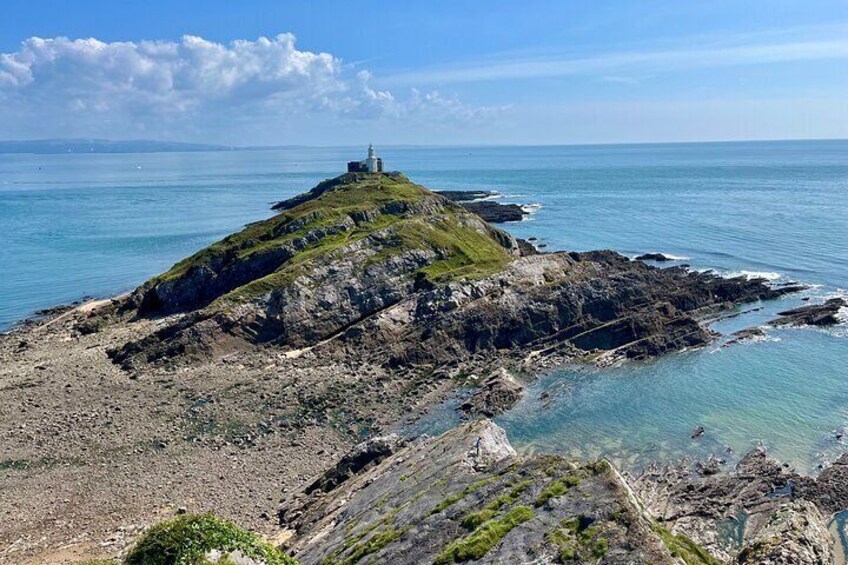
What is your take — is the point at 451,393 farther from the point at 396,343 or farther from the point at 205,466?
the point at 205,466

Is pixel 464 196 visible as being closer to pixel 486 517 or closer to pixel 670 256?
pixel 670 256

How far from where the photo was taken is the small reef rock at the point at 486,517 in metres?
21.4

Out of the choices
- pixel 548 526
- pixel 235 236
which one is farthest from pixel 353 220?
pixel 548 526

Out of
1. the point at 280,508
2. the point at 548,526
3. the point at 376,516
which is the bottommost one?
the point at 280,508

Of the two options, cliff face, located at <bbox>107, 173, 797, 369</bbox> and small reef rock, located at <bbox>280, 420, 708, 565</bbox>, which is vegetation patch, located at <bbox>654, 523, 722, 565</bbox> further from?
cliff face, located at <bbox>107, 173, 797, 369</bbox>

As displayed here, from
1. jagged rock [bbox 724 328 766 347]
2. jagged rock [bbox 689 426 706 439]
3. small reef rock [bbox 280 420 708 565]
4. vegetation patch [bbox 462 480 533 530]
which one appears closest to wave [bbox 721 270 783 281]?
jagged rock [bbox 724 328 766 347]

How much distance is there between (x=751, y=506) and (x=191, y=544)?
91.7 ft

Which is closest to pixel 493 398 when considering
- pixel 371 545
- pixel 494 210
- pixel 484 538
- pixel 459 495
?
pixel 459 495

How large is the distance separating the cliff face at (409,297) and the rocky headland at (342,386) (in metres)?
0.22

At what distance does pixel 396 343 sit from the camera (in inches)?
2391

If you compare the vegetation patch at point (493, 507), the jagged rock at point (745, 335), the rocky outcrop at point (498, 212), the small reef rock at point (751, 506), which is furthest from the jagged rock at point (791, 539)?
the rocky outcrop at point (498, 212)

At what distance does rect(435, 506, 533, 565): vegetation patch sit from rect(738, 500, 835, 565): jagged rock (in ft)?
41.3

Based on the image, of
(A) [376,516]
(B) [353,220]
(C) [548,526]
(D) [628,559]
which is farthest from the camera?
(B) [353,220]

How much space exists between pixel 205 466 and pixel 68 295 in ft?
185
